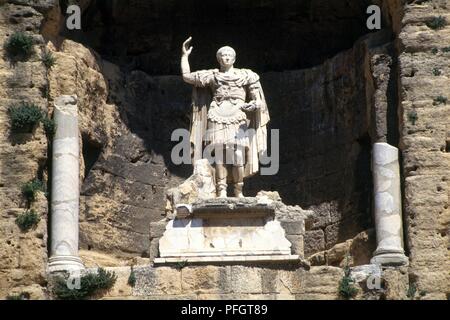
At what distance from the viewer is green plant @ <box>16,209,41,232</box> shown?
26062mm

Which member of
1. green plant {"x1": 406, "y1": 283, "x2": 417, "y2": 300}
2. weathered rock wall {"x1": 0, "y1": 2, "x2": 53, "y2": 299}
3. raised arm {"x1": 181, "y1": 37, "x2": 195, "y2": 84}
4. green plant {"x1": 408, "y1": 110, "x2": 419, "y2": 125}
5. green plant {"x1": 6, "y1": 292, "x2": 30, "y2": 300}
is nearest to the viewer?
green plant {"x1": 6, "y1": 292, "x2": 30, "y2": 300}

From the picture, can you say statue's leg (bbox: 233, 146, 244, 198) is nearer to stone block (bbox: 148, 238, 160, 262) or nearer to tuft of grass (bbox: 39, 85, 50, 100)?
stone block (bbox: 148, 238, 160, 262)

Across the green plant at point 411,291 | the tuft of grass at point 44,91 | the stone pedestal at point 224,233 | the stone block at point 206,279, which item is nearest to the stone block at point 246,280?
the stone block at point 206,279

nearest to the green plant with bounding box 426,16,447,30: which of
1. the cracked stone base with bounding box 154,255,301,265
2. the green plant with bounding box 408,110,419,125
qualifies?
the green plant with bounding box 408,110,419,125

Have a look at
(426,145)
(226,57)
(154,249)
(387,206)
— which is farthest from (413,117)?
(154,249)

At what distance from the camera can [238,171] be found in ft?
86.7

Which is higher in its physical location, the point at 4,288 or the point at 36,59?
the point at 36,59

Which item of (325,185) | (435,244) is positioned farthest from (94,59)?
(435,244)

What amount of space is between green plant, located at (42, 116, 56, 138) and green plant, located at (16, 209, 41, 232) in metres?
1.31

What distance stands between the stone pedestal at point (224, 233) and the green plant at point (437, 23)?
3722 millimetres

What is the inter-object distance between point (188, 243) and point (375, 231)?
2907 millimetres

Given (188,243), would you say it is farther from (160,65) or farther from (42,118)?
(160,65)

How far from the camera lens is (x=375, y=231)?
26859 mm

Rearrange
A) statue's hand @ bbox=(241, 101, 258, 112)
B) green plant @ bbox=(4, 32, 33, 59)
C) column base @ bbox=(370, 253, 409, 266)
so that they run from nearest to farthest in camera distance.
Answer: column base @ bbox=(370, 253, 409, 266), statue's hand @ bbox=(241, 101, 258, 112), green plant @ bbox=(4, 32, 33, 59)
